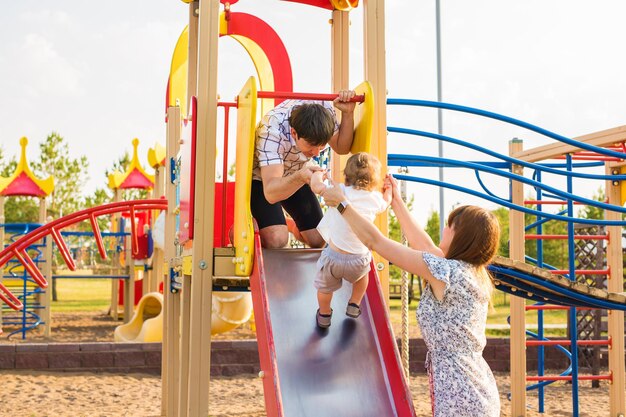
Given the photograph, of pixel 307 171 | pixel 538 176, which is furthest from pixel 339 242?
pixel 538 176

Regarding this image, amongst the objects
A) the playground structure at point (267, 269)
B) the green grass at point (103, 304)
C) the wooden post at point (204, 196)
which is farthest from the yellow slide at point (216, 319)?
the green grass at point (103, 304)

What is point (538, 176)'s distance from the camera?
290 inches

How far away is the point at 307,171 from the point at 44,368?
680cm

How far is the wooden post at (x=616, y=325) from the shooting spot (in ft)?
23.3

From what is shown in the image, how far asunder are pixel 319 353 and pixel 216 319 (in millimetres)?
7227

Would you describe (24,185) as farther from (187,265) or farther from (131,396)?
(187,265)

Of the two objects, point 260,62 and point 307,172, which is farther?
point 260,62

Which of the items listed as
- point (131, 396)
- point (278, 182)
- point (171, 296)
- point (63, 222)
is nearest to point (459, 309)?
point (278, 182)

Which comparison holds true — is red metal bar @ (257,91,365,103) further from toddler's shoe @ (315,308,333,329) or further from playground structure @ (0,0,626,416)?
toddler's shoe @ (315,308,333,329)

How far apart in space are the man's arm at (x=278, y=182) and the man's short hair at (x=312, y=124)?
0.20 metres

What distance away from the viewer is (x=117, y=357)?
927cm

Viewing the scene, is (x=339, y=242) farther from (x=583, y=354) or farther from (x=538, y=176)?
(x=583, y=354)

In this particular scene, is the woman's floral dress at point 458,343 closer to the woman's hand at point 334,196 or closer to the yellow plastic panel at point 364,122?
the woman's hand at point 334,196

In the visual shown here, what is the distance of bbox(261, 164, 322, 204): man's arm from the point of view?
A: 369cm
